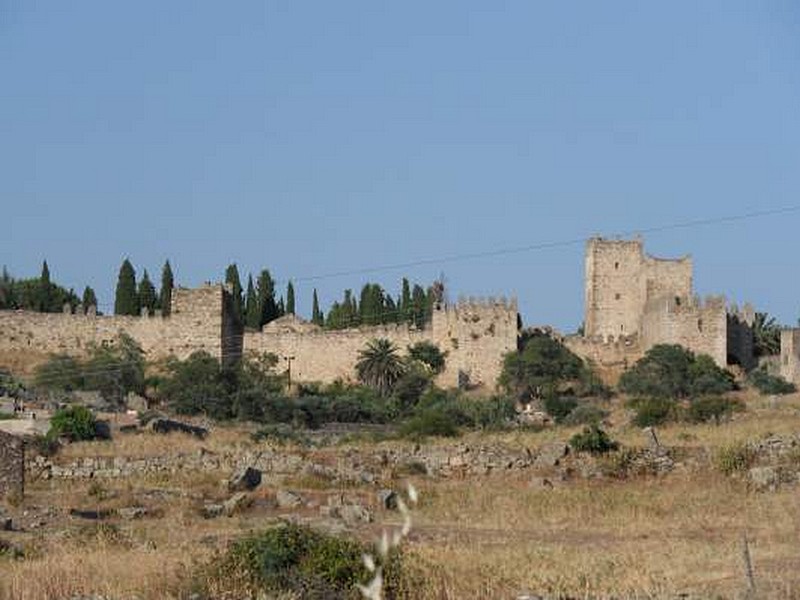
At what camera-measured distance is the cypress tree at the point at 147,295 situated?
213 feet

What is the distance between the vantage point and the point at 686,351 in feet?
176

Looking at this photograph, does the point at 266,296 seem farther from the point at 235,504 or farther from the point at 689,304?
the point at 235,504

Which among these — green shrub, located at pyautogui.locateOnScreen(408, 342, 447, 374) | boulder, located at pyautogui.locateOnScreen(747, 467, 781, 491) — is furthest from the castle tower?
boulder, located at pyautogui.locateOnScreen(747, 467, 781, 491)

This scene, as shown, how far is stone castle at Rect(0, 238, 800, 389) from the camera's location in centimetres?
5575

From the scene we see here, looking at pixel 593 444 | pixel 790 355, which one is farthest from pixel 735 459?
pixel 790 355

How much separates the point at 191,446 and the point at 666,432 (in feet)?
26.5

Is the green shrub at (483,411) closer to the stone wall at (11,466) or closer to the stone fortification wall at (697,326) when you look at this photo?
the stone fortification wall at (697,326)

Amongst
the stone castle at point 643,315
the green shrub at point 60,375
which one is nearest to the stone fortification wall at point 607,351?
the stone castle at point 643,315

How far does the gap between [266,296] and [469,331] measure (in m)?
14.4

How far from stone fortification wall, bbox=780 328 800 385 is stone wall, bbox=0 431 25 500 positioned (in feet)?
106

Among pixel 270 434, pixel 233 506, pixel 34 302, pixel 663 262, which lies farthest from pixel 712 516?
pixel 34 302

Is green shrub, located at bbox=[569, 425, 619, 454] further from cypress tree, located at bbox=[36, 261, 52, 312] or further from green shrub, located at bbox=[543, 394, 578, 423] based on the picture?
cypress tree, located at bbox=[36, 261, 52, 312]

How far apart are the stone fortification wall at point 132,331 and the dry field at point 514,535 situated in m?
29.1

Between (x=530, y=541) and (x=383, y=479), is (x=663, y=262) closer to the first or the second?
(x=383, y=479)
